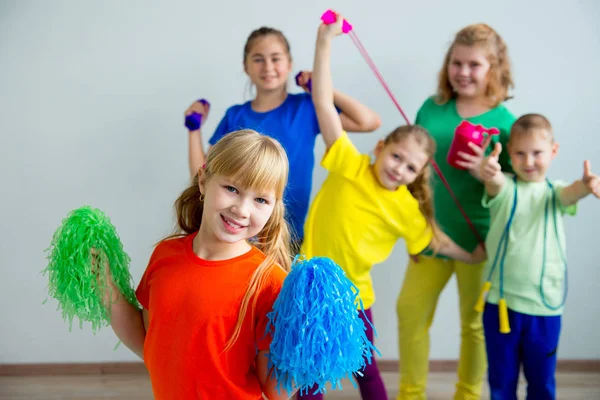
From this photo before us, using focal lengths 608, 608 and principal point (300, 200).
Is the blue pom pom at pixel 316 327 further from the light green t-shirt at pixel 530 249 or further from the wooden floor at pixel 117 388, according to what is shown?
the wooden floor at pixel 117 388

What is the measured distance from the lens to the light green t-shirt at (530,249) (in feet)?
6.10

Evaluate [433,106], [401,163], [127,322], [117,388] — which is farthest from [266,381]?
[117,388]

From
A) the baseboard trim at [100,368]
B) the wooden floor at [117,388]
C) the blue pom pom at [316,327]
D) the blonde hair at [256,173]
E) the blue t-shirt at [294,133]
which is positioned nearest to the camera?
the blue pom pom at [316,327]

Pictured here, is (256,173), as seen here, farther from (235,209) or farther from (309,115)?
(309,115)

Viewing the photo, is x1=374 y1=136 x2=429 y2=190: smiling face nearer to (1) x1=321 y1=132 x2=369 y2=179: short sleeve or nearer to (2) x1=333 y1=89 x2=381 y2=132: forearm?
(1) x1=321 y1=132 x2=369 y2=179: short sleeve

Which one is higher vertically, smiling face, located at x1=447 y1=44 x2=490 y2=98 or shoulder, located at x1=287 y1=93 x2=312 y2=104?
smiling face, located at x1=447 y1=44 x2=490 y2=98

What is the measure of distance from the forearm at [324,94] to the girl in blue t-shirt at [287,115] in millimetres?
141

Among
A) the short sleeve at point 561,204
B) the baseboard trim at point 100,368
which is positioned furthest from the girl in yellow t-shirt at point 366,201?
the baseboard trim at point 100,368

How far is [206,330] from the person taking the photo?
114 cm

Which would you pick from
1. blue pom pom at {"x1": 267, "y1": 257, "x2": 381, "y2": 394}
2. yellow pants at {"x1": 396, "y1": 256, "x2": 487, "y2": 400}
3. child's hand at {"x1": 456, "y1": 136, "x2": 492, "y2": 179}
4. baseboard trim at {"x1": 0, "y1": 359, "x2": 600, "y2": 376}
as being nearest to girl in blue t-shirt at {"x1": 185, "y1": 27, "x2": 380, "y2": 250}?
child's hand at {"x1": 456, "y1": 136, "x2": 492, "y2": 179}

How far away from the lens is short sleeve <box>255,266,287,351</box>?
1137mm

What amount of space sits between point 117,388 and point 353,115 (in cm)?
141

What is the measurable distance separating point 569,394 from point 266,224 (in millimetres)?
1767

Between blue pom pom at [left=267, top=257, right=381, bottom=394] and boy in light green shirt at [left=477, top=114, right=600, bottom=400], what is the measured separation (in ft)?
3.12
